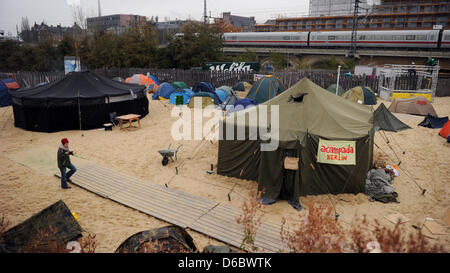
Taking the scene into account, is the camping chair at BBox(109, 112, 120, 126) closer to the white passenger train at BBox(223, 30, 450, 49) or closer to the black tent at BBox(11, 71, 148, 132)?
the black tent at BBox(11, 71, 148, 132)

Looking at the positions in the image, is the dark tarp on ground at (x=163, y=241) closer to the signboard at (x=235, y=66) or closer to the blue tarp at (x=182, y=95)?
the blue tarp at (x=182, y=95)

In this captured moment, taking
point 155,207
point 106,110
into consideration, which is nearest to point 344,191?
point 155,207

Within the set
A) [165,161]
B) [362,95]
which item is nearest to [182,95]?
[165,161]

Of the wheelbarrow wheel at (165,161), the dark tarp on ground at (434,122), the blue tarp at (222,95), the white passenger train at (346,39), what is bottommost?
the wheelbarrow wheel at (165,161)

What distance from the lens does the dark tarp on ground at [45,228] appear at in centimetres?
452

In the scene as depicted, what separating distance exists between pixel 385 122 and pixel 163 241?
1221 centimetres

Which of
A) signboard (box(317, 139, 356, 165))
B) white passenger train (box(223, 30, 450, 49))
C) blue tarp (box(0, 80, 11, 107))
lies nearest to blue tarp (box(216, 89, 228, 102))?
signboard (box(317, 139, 356, 165))

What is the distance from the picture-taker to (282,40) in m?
41.3

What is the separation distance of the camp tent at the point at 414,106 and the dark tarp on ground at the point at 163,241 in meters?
15.8

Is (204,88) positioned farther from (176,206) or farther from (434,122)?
(176,206)

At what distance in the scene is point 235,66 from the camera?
2536cm

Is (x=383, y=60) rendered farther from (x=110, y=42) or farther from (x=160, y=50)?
(x=110, y=42)

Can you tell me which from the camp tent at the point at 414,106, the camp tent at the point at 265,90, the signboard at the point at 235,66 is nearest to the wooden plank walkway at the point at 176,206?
the camp tent at the point at 265,90

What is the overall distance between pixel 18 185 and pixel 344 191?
864 cm
